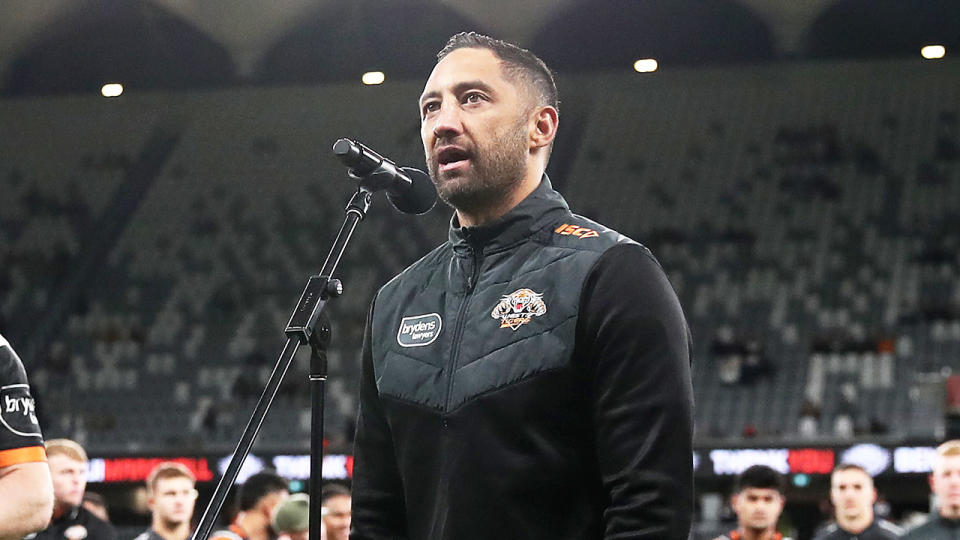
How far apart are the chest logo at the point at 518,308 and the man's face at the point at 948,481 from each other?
14.7 feet

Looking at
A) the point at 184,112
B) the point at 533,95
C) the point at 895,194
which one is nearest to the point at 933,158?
the point at 895,194

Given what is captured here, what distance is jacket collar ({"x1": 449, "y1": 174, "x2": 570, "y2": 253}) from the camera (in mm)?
2287

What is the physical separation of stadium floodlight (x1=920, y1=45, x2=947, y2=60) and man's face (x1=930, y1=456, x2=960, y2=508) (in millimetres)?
12808

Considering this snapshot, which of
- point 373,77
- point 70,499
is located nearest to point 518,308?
point 70,499

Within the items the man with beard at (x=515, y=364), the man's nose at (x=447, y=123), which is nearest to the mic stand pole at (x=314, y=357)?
the man with beard at (x=515, y=364)

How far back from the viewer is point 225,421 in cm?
1889

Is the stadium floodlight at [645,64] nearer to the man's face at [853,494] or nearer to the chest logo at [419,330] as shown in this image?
the man's face at [853,494]

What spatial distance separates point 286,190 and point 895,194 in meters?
10.3

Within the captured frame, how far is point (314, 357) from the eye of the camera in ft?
8.52

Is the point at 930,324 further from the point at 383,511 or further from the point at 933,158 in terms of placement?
the point at 383,511

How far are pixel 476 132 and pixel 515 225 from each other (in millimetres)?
165

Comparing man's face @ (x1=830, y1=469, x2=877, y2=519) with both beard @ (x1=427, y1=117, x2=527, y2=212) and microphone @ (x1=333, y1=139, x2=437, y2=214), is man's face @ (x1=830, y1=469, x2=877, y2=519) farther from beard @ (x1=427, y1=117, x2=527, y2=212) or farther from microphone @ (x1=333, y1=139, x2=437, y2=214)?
beard @ (x1=427, y1=117, x2=527, y2=212)

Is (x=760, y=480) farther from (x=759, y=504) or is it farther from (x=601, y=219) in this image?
(x=601, y=219)

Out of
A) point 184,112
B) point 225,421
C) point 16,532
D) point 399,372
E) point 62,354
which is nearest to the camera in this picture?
point 399,372
